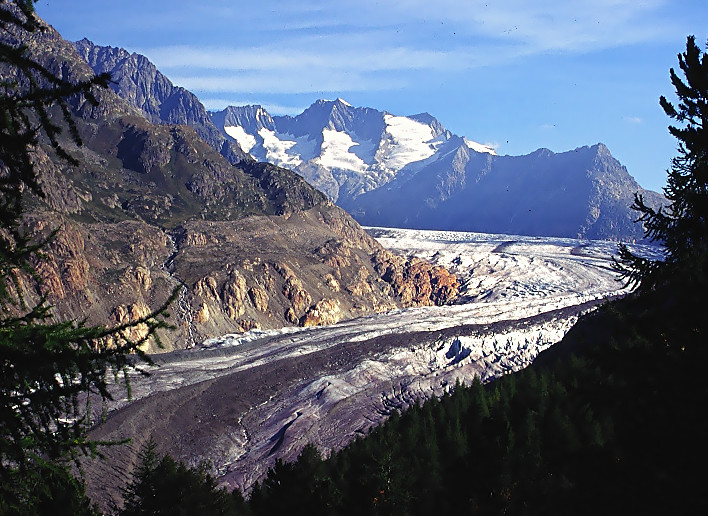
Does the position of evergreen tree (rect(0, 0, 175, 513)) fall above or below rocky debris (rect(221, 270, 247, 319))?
above

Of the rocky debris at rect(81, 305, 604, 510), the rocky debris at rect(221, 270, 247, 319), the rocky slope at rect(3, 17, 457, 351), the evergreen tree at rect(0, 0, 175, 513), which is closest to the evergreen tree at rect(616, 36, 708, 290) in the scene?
the evergreen tree at rect(0, 0, 175, 513)

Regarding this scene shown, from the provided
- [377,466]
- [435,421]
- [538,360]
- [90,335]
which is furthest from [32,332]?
[538,360]

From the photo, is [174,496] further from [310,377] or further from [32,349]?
[310,377]

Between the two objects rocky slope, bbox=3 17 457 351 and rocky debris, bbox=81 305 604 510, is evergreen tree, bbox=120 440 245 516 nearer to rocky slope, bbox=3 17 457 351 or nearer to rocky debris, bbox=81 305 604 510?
rocky debris, bbox=81 305 604 510

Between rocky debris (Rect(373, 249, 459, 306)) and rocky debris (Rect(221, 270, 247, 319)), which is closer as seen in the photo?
rocky debris (Rect(221, 270, 247, 319))

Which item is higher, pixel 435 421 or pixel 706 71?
pixel 706 71

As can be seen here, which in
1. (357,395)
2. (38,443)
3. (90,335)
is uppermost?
(90,335)

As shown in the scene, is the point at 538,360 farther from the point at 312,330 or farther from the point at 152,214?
the point at 152,214
